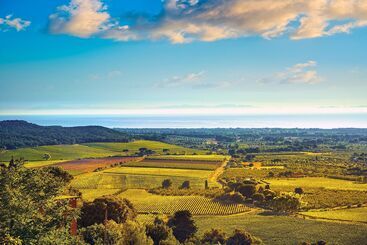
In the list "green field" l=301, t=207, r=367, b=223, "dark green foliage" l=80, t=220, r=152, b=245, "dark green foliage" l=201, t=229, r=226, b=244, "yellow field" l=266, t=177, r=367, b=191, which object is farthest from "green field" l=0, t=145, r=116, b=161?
"dark green foliage" l=80, t=220, r=152, b=245

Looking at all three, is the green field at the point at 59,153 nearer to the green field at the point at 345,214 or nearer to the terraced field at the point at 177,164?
the terraced field at the point at 177,164

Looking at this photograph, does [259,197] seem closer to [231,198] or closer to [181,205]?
[231,198]

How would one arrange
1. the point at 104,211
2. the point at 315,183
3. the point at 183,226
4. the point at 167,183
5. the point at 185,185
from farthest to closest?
1. the point at 315,183
2. the point at 185,185
3. the point at 167,183
4. the point at 183,226
5. the point at 104,211

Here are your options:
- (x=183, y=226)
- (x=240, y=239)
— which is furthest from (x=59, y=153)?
(x=240, y=239)

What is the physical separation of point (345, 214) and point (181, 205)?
961 inches

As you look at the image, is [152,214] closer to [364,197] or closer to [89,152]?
[364,197]

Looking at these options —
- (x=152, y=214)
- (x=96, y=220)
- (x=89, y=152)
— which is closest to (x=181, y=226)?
(x=96, y=220)

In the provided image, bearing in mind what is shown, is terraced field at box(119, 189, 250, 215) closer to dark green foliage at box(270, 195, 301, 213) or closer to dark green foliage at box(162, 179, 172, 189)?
dark green foliage at box(270, 195, 301, 213)

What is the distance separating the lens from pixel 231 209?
68750 millimetres

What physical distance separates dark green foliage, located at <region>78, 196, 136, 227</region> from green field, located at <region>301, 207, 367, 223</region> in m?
26.8

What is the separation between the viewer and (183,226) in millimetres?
49125

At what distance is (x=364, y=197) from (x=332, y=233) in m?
32.4

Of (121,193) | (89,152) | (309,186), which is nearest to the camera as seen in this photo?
(121,193)

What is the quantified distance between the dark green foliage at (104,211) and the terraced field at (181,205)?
13.8 meters
